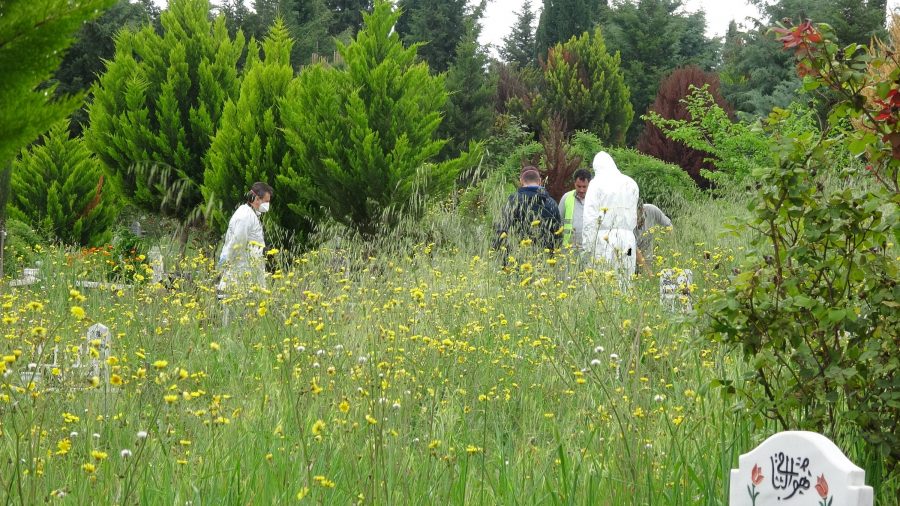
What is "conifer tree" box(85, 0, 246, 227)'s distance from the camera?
13.7 m

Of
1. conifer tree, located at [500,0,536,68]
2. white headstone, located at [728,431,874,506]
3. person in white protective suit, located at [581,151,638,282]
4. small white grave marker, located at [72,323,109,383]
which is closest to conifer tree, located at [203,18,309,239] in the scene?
person in white protective suit, located at [581,151,638,282]

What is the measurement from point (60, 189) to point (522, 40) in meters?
32.5

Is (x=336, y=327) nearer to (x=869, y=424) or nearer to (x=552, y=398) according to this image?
(x=552, y=398)

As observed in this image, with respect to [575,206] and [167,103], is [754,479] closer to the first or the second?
[575,206]

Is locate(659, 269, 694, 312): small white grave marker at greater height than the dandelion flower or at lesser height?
greater

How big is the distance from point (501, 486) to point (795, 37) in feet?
5.68

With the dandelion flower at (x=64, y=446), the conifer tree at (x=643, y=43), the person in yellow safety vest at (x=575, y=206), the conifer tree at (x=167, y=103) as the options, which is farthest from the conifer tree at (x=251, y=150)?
the conifer tree at (x=643, y=43)

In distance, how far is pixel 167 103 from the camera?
44.7 ft

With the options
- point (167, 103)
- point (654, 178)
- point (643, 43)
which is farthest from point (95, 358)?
point (643, 43)

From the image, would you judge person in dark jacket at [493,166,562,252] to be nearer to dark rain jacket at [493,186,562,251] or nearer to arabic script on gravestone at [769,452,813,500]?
dark rain jacket at [493,186,562,251]

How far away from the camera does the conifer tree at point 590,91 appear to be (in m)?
27.3

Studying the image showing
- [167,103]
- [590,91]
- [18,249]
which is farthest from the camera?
[590,91]

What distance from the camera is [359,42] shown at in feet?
40.9

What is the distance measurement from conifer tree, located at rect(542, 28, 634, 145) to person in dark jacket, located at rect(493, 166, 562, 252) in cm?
1789
